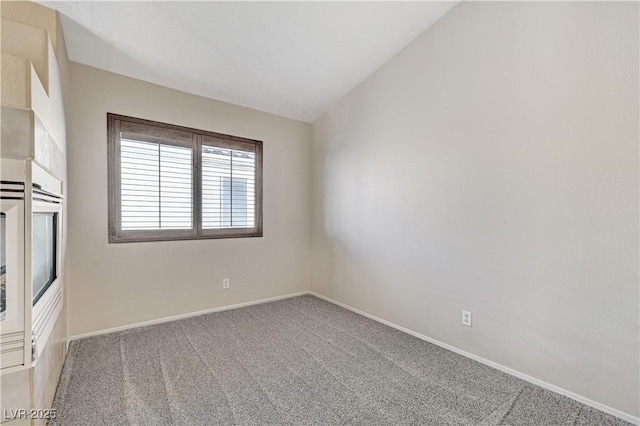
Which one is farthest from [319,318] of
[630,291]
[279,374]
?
[630,291]

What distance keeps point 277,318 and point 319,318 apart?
19.0 inches

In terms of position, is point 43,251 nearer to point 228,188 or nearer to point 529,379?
point 228,188

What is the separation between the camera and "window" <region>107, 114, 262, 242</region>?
9.90 ft

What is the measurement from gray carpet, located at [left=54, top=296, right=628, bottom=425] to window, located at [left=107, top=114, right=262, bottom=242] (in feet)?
3.68

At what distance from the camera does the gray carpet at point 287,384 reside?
178cm

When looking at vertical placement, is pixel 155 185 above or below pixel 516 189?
above

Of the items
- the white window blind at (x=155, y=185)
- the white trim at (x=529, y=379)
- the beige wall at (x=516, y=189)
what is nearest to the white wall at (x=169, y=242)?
the white window blind at (x=155, y=185)

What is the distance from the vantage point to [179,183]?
336 cm

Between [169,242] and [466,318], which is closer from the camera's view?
[466,318]

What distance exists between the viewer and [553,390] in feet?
6.75

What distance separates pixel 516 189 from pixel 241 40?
2.65 m

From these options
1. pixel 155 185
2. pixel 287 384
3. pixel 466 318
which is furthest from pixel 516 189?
pixel 155 185

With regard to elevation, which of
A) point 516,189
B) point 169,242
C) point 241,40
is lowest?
point 169,242

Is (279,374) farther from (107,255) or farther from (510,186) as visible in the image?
(510,186)
